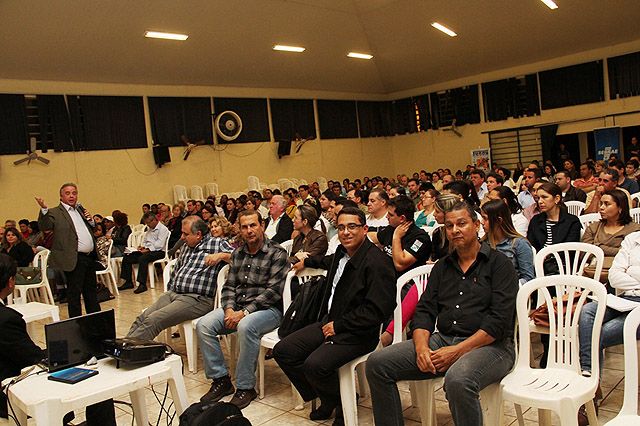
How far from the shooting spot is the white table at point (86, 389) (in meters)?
2.19

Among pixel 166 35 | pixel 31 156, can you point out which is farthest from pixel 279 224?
pixel 31 156

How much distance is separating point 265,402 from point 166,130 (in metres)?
10.4

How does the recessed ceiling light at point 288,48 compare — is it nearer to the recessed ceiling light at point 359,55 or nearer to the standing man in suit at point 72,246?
the recessed ceiling light at point 359,55

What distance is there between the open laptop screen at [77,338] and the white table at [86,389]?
0.08 metres

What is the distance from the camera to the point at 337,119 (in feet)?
54.3

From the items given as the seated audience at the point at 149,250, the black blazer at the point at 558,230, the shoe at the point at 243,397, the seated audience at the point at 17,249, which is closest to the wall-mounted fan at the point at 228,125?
the seated audience at the point at 149,250

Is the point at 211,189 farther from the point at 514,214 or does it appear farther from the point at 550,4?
the point at 514,214

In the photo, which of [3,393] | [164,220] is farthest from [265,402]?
[164,220]

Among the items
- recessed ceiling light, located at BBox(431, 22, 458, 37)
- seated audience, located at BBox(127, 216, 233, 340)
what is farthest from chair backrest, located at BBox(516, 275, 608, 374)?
recessed ceiling light, located at BBox(431, 22, 458, 37)

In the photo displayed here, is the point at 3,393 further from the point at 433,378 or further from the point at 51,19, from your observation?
the point at 51,19

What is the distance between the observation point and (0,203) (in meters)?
10.5

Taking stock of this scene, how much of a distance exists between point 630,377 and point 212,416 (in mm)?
Result: 1569

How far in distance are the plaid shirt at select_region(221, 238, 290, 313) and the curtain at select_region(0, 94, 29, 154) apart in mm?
8738

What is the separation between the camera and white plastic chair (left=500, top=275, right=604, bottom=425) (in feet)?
7.19
